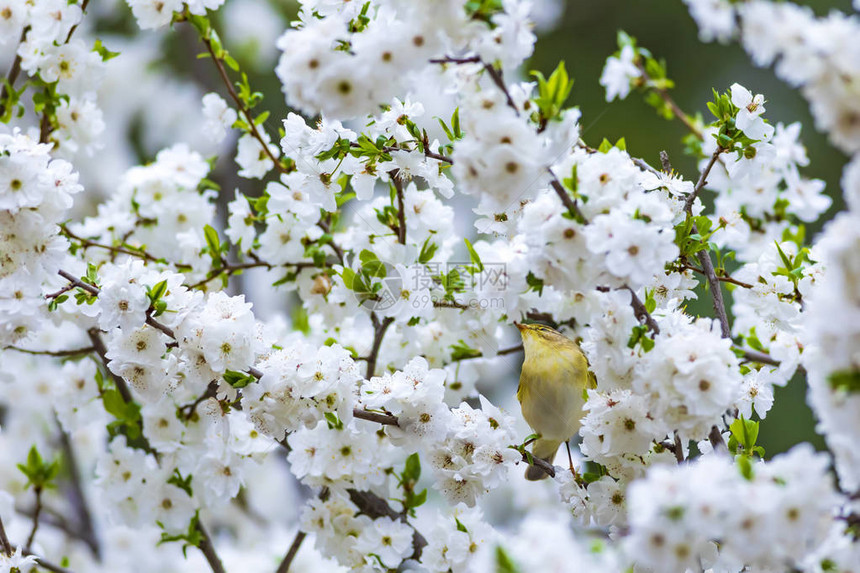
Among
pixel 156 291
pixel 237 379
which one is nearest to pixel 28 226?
pixel 156 291

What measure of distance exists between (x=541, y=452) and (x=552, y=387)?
231 mm

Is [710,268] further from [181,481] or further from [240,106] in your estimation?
[181,481]

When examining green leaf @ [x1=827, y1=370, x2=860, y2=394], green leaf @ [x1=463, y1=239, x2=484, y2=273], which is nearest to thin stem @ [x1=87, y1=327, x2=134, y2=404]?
green leaf @ [x1=463, y1=239, x2=484, y2=273]

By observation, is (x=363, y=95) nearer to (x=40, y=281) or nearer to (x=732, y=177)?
(x=40, y=281)

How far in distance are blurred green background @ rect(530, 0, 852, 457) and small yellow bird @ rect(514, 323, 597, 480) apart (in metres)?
2.78

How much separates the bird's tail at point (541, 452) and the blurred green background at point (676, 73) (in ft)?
Result: 9.20

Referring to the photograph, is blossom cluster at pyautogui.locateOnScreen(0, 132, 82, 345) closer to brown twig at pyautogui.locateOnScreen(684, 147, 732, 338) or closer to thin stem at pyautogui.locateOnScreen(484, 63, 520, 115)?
thin stem at pyautogui.locateOnScreen(484, 63, 520, 115)

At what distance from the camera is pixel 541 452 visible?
7.35 feet

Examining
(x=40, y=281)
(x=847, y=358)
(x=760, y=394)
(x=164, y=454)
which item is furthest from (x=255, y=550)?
(x=847, y=358)

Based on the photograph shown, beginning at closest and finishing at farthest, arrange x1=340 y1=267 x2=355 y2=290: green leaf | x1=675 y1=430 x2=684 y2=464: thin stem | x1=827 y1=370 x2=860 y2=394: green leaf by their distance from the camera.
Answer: x1=827 y1=370 x2=860 y2=394: green leaf, x1=675 y1=430 x2=684 y2=464: thin stem, x1=340 y1=267 x2=355 y2=290: green leaf

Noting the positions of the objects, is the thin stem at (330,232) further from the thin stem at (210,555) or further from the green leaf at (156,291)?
the thin stem at (210,555)

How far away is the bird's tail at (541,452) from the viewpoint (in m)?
2.13

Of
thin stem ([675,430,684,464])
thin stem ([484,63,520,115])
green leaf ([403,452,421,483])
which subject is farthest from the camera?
green leaf ([403,452,421,483])

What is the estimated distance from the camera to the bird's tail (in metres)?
2.13
